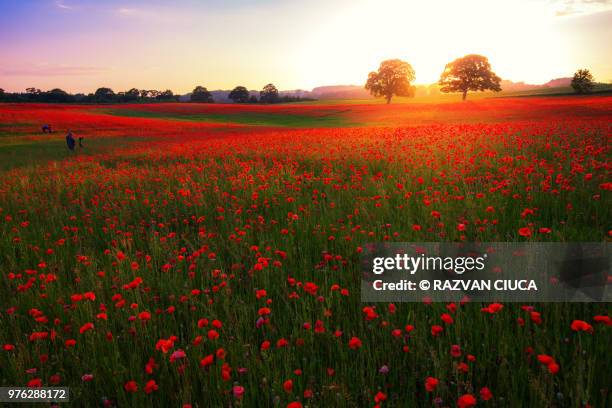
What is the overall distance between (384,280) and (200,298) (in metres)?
1.60

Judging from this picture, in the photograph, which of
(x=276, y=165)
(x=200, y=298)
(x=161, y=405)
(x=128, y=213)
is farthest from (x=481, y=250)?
(x=276, y=165)

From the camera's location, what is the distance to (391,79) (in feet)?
243

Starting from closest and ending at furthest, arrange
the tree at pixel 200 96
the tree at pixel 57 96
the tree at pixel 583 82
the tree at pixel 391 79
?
the tree at pixel 583 82 < the tree at pixel 391 79 < the tree at pixel 57 96 < the tree at pixel 200 96

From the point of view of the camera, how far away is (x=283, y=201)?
19.9 ft

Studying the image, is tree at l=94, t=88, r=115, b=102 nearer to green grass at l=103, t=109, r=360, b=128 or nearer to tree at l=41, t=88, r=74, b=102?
tree at l=41, t=88, r=74, b=102

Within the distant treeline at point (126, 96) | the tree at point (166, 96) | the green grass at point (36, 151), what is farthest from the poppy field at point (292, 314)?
the tree at point (166, 96)

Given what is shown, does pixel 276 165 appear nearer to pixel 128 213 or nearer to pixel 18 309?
pixel 128 213

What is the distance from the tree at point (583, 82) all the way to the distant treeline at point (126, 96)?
207 ft

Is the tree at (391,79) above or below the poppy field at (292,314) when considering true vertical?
above

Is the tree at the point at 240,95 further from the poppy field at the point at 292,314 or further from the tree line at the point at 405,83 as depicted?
the poppy field at the point at 292,314

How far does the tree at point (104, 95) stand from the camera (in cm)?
8725

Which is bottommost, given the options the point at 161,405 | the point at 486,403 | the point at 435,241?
the point at 161,405

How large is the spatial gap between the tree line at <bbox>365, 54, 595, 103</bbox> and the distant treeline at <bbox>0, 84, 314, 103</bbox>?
32604 millimetres

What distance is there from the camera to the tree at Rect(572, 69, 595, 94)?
6301 cm
